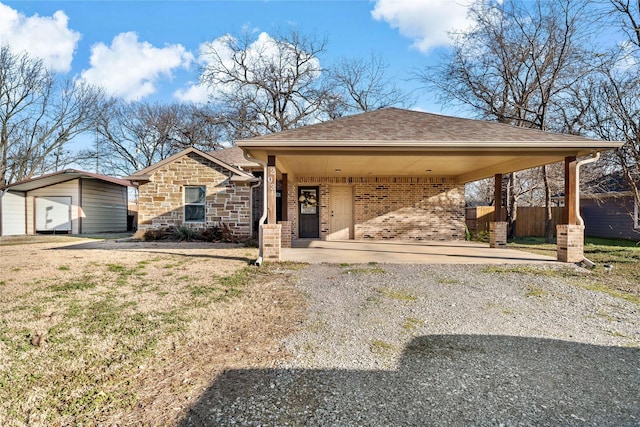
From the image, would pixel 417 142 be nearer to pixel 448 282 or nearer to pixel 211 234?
pixel 448 282

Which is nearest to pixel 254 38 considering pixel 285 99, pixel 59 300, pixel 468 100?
pixel 285 99

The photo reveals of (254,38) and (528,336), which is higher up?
(254,38)

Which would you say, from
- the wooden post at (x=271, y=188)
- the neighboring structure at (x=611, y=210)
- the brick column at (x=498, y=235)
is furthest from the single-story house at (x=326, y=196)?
the neighboring structure at (x=611, y=210)

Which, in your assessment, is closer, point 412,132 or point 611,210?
point 412,132

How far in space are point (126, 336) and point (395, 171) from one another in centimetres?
895

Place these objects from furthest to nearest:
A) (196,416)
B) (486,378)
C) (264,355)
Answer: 1. (264,355)
2. (486,378)
3. (196,416)

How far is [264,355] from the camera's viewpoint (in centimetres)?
291

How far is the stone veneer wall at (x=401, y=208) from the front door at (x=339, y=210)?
0.16 meters

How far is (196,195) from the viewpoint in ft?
38.5

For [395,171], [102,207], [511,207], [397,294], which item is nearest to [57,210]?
[102,207]

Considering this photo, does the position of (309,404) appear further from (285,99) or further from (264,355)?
(285,99)

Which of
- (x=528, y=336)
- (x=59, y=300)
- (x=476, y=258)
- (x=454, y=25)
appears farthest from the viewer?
(x=454, y=25)

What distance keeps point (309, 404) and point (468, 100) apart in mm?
16458

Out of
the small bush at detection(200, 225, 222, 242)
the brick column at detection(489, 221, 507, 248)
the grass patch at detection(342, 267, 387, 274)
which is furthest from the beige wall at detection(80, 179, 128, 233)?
the brick column at detection(489, 221, 507, 248)
